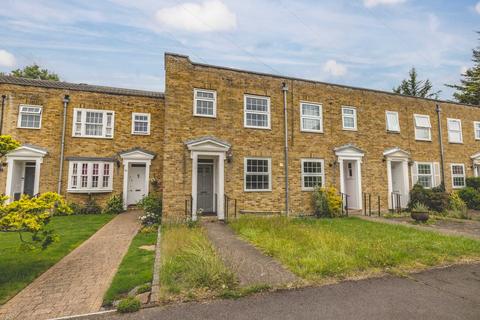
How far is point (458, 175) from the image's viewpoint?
17031 millimetres

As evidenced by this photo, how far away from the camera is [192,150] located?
11125mm

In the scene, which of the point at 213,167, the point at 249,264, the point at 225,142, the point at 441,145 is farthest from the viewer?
the point at 441,145

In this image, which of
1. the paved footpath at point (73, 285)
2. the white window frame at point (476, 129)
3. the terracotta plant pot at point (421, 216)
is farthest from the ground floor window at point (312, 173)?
the white window frame at point (476, 129)

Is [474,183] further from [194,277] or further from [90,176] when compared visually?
[90,176]

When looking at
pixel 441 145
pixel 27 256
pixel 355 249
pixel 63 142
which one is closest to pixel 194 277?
pixel 355 249

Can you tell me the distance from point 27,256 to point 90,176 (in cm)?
824

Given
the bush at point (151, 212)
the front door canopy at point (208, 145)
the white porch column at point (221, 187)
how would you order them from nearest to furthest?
the bush at point (151, 212) < the front door canopy at point (208, 145) < the white porch column at point (221, 187)

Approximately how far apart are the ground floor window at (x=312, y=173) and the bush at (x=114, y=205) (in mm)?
10210

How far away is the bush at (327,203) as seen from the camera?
1240cm

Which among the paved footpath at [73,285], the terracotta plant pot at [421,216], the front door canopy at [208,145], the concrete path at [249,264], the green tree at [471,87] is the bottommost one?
the paved footpath at [73,285]

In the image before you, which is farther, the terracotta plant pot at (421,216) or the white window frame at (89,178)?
the white window frame at (89,178)

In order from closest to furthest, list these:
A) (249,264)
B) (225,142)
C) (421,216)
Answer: (249,264) → (421,216) → (225,142)

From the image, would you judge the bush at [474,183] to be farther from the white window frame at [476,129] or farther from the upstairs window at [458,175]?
the white window frame at [476,129]

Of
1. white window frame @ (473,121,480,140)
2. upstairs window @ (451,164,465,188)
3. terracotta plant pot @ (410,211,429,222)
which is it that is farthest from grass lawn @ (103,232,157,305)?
Answer: white window frame @ (473,121,480,140)
